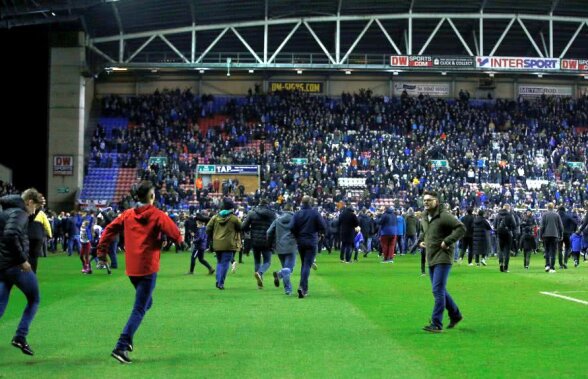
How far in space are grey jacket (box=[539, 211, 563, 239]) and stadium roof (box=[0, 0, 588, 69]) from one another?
1043 inches

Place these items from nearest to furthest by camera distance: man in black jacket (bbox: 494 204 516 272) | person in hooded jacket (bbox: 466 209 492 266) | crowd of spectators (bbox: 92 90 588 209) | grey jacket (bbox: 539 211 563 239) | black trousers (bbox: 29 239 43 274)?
black trousers (bbox: 29 239 43 274) → man in black jacket (bbox: 494 204 516 272) → grey jacket (bbox: 539 211 563 239) → person in hooded jacket (bbox: 466 209 492 266) → crowd of spectators (bbox: 92 90 588 209)

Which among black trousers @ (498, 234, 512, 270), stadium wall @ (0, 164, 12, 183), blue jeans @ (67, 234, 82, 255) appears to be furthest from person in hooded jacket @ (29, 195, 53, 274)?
stadium wall @ (0, 164, 12, 183)

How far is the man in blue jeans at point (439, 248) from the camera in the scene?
1285cm

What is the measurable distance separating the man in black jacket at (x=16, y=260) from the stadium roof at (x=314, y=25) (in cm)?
3736

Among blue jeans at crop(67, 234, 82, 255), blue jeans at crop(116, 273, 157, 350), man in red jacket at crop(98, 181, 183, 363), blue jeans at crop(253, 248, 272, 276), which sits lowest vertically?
blue jeans at crop(67, 234, 82, 255)

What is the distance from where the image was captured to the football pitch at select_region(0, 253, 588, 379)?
9.97 metres

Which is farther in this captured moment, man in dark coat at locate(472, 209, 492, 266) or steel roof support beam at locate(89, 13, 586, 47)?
steel roof support beam at locate(89, 13, 586, 47)

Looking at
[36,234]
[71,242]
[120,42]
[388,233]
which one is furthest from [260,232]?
[120,42]

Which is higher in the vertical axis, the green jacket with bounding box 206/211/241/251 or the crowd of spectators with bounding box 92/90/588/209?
the crowd of spectators with bounding box 92/90/588/209

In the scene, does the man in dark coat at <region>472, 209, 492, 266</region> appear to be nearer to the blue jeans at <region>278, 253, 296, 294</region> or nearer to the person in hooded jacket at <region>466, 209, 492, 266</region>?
the person in hooded jacket at <region>466, 209, 492, 266</region>

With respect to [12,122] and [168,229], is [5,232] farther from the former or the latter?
[12,122]

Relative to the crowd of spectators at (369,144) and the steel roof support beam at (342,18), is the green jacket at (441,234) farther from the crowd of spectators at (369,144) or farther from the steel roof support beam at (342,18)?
the steel roof support beam at (342,18)

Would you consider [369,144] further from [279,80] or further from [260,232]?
[260,232]

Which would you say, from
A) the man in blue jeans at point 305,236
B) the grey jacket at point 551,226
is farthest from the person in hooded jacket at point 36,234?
the grey jacket at point 551,226
